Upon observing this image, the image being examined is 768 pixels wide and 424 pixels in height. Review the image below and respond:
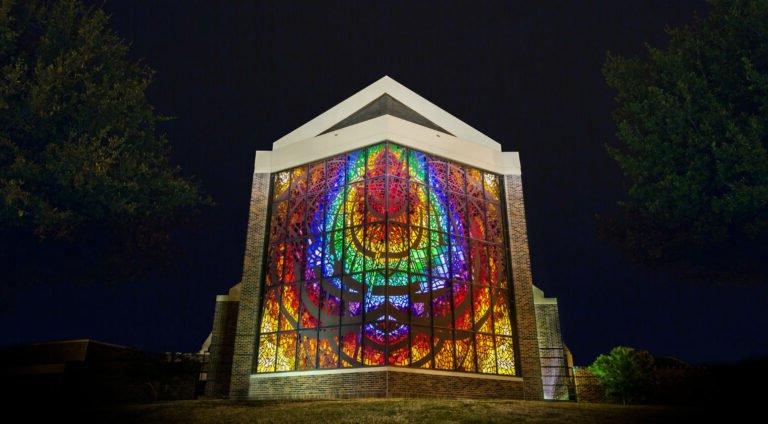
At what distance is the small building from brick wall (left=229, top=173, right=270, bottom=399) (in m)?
0.04

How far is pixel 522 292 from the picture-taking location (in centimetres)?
2002

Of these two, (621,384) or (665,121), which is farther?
(665,121)

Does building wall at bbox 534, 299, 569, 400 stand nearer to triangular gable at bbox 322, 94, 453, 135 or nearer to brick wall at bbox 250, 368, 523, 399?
brick wall at bbox 250, 368, 523, 399

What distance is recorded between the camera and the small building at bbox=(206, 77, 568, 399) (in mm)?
17359

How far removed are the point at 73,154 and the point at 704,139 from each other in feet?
68.5

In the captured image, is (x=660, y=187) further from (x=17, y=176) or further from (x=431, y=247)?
(x=17, y=176)

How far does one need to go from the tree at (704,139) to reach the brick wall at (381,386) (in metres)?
9.15

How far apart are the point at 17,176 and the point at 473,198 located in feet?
49.7

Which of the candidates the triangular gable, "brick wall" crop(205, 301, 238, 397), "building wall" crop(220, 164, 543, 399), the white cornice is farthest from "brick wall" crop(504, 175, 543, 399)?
"brick wall" crop(205, 301, 238, 397)

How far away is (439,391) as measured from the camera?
55.6 feet

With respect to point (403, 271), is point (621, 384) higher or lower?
lower

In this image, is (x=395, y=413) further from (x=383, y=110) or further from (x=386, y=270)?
(x=383, y=110)

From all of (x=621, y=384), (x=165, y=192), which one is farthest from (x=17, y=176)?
(x=621, y=384)

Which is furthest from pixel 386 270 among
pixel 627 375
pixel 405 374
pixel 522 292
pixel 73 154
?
pixel 73 154
